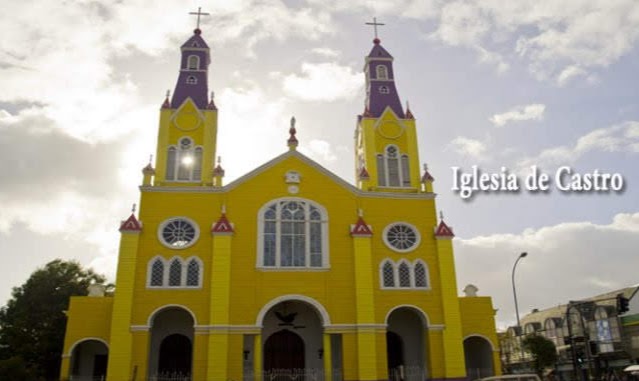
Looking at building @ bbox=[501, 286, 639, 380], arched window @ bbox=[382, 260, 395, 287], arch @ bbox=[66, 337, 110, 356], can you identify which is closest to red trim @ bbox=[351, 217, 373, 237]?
arched window @ bbox=[382, 260, 395, 287]

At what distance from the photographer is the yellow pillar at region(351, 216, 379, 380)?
89.2 ft

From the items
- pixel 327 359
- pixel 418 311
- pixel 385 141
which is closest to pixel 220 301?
pixel 327 359

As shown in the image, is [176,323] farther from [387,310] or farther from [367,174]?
[367,174]

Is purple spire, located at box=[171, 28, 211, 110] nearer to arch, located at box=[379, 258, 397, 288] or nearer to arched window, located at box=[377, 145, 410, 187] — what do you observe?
arched window, located at box=[377, 145, 410, 187]

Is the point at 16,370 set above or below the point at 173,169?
below

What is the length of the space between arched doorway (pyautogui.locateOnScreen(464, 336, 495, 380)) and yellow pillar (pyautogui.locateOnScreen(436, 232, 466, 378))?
1.84 metres

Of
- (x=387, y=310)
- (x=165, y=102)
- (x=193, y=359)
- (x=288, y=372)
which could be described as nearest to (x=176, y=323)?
(x=193, y=359)

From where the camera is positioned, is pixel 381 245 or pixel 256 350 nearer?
pixel 256 350

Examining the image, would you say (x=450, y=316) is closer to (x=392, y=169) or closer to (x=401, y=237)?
(x=401, y=237)

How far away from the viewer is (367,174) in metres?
32.1

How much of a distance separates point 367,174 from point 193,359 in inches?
544

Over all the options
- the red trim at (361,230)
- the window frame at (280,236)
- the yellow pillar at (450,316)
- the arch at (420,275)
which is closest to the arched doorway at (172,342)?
the window frame at (280,236)

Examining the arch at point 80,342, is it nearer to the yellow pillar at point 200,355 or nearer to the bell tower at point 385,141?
the yellow pillar at point 200,355

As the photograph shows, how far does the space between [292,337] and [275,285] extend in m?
3.60
